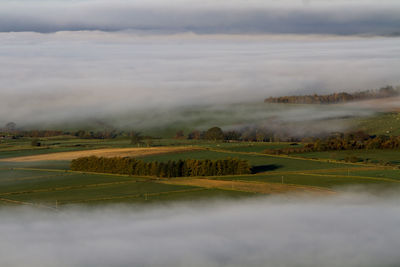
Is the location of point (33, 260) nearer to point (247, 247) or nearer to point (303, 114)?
point (247, 247)

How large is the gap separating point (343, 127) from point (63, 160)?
66.9 m

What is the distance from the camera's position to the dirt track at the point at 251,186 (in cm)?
8588

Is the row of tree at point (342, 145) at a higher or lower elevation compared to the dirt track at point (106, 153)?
higher

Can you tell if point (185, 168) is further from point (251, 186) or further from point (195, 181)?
point (251, 186)

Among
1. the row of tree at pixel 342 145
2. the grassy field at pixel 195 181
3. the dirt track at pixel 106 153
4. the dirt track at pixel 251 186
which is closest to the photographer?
the grassy field at pixel 195 181

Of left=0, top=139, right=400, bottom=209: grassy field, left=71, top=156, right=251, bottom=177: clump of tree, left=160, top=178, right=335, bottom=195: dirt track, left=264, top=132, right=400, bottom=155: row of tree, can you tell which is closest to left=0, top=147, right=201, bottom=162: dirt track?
left=0, top=139, right=400, bottom=209: grassy field

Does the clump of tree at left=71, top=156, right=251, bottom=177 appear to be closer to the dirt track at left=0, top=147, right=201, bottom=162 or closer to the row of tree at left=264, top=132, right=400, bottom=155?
the dirt track at left=0, top=147, right=201, bottom=162

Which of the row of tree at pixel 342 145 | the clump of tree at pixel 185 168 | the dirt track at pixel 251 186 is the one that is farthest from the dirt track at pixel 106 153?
the dirt track at pixel 251 186

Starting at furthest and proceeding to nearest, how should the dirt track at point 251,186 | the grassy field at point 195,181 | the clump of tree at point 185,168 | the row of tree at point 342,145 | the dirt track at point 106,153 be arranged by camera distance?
the row of tree at point 342,145, the dirt track at point 106,153, the clump of tree at point 185,168, the dirt track at point 251,186, the grassy field at point 195,181

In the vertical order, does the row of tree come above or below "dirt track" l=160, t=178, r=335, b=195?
above

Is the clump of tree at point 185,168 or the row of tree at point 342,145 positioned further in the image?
the row of tree at point 342,145

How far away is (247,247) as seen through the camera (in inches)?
2399

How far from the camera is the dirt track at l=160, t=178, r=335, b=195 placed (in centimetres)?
8588

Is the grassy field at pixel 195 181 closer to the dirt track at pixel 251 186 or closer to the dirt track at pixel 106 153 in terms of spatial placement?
the dirt track at pixel 251 186
